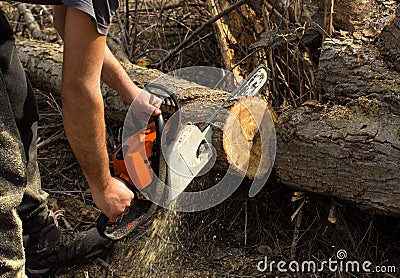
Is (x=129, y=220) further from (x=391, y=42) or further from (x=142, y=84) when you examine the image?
(x=391, y=42)

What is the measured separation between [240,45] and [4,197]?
1828mm

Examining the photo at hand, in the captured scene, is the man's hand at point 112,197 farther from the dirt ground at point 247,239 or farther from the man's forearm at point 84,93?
the dirt ground at point 247,239

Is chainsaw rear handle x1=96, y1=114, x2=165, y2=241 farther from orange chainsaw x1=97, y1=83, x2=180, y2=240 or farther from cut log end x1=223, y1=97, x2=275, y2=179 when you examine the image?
cut log end x1=223, y1=97, x2=275, y2=179

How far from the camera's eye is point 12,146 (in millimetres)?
1793

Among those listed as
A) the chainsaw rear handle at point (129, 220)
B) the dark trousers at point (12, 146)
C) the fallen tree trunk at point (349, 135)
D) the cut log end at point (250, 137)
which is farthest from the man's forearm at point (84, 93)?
the fallen tree trunk at point (349, 135)

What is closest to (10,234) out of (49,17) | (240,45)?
(240,45)

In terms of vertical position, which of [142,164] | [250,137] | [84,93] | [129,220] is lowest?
[129,220]

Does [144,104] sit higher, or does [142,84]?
[144,104]

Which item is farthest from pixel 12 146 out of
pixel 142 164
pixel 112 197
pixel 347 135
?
pixel 347 135

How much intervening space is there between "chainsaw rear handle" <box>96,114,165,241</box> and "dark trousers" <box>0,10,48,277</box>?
0.32 meters

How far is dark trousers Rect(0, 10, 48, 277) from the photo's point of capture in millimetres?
Result: 1780

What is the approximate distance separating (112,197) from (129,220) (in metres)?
0.48

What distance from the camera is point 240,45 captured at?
125 inches

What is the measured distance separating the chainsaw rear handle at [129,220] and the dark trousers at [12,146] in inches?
12.4
